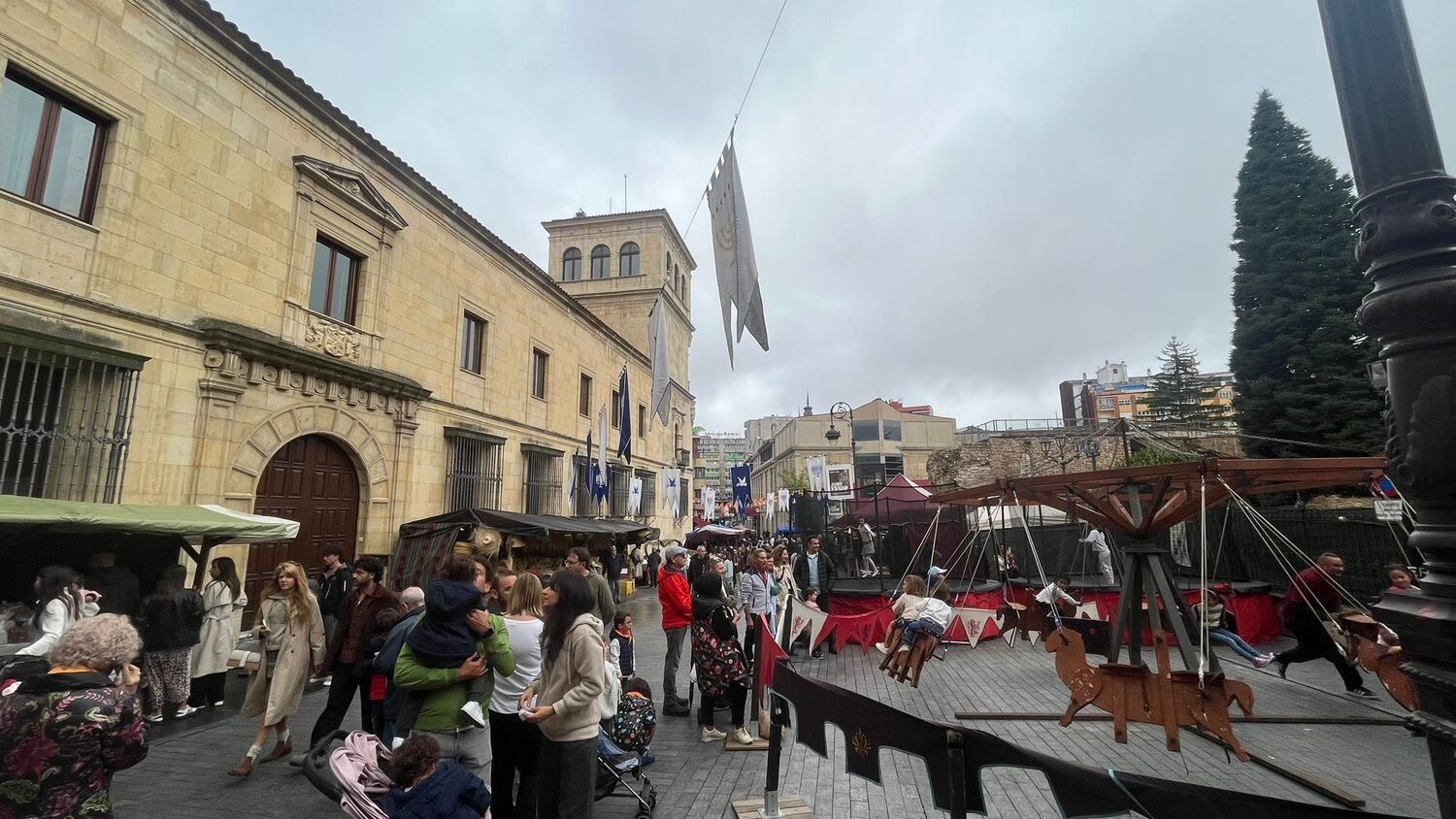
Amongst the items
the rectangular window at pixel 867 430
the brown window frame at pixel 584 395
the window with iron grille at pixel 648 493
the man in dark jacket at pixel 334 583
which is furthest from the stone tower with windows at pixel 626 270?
the rectangular window at pixel 867 430

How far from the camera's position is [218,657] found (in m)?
7.41

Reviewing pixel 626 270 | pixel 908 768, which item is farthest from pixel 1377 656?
pixel 626 270

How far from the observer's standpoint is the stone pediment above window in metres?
11.4


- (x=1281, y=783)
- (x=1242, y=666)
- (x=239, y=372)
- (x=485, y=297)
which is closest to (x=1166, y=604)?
(x=1281, y=783)

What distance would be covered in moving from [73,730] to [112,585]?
552cm

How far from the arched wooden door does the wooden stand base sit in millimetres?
9383

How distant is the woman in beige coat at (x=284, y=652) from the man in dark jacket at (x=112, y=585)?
2290 millimetres

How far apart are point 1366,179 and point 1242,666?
10550 mm

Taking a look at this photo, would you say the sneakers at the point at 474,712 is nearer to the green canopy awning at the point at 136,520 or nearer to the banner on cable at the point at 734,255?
the banner on cable at the point at 734,255

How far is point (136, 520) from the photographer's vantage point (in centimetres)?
641

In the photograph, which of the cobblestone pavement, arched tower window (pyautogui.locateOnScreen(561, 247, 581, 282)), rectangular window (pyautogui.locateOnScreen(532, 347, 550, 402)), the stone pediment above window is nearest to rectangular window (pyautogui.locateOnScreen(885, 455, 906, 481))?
arched tower window (pyautogui.locateOnScreen(561, 247, 581, 282))

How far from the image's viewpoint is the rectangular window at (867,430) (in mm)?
63812

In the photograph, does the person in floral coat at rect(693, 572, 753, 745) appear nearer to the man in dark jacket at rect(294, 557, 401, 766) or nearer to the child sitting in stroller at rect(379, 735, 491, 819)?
the man in dark jacket at rect(294, 557, 401, 766)

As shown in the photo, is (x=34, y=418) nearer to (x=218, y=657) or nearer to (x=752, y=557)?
(x=218, y=657)
